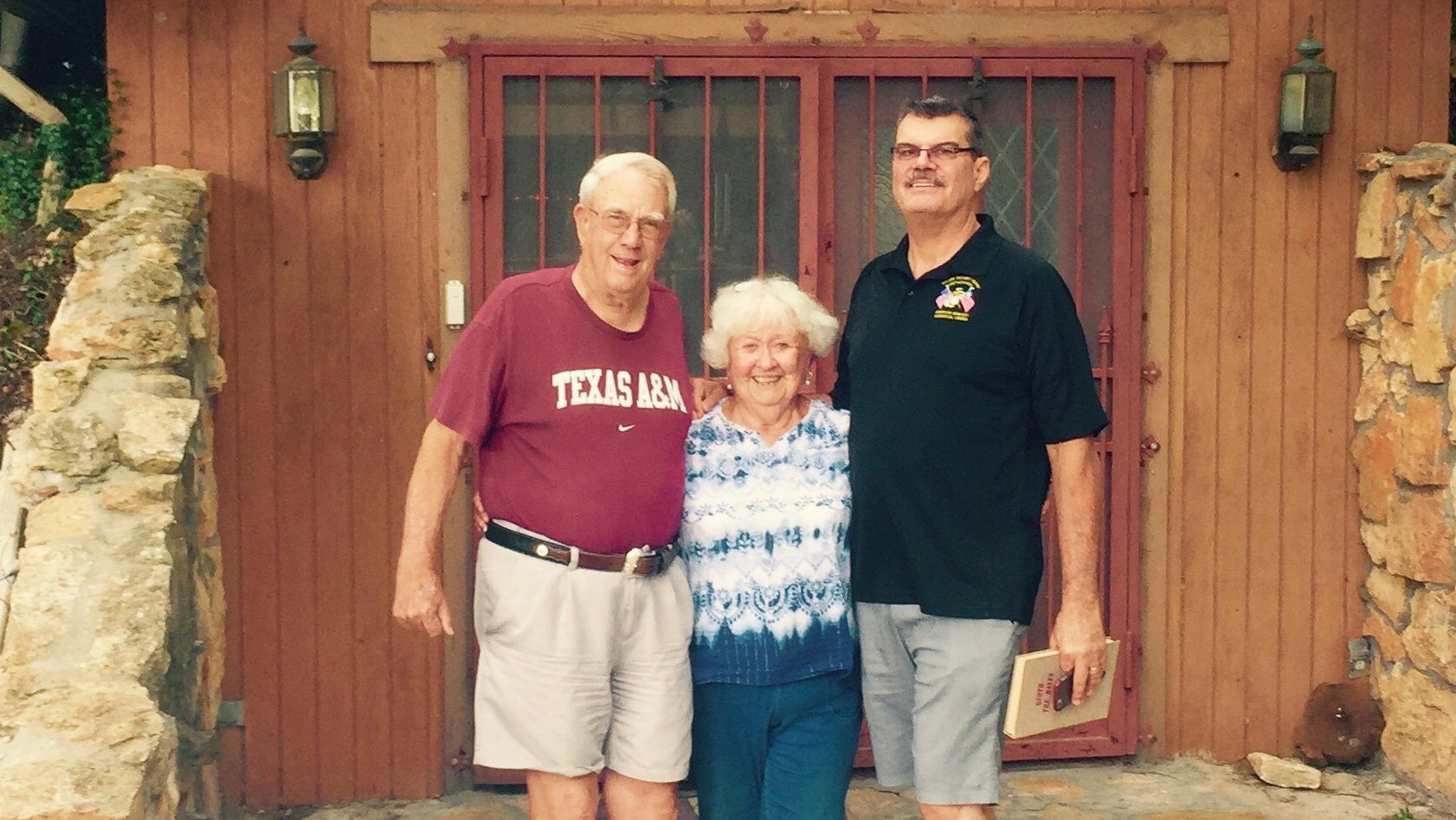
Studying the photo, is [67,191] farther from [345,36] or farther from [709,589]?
[709,589]

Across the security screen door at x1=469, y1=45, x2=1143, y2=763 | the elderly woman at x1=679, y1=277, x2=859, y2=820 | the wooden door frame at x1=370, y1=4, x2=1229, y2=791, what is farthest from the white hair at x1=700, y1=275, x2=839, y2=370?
the wooden door frame at x1=370, y1=4, x2=1229, y2=791

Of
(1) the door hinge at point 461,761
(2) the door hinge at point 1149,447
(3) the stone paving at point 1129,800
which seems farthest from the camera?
(2) the door hinge at point 1149,447

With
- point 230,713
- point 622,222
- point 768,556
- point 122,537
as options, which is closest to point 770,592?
point 768,556

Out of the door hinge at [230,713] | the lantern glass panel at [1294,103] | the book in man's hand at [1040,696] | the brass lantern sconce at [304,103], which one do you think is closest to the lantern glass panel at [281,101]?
the brass lantern sconce at [304,103]

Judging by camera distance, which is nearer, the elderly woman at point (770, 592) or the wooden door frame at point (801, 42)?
the elderly woman at point (770, 592)

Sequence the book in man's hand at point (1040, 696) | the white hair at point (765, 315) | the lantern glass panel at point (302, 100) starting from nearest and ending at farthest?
the book in man's hand at point (1040, 696) < the white hair at point (765, 315) < the lantern glass panel at point (302, 100)

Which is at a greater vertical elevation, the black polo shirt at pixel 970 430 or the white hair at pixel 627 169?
the white hair at pixel 627 169

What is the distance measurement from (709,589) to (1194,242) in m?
2.64

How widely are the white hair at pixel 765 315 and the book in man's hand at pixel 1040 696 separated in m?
0.80

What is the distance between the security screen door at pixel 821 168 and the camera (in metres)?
4.89

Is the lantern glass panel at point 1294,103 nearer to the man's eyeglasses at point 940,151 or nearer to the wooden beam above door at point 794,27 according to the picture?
the wooden beam above door at point 794,27

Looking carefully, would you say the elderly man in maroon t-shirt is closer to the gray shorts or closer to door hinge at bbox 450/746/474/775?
the gray shorts

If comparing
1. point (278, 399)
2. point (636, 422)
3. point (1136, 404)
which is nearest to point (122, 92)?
point (278, 399)

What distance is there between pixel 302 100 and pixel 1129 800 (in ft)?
11.0
